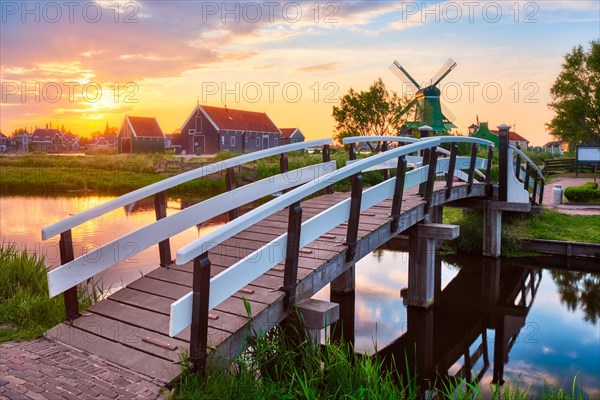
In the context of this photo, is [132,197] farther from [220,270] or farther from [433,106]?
[433,106]

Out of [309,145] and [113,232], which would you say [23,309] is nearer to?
[309,145]

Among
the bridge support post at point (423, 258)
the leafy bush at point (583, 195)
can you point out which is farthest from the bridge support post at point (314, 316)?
the leafy bush at point (583, 195)

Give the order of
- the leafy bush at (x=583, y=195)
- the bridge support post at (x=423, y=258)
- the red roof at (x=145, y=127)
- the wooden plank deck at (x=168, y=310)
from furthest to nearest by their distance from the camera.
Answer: the red roof at (x=145, y=127) < the leafy bush at (x=583, y=195) < the bridge support post at (x=423, y=258) < the wooden plank deck at (x=168, y=310)

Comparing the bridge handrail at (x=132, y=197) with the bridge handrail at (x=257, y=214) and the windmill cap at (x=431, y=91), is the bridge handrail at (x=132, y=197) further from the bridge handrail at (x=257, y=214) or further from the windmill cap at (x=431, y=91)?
the windmill cap at (x=431, y=91)

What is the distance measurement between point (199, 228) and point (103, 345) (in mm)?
11829

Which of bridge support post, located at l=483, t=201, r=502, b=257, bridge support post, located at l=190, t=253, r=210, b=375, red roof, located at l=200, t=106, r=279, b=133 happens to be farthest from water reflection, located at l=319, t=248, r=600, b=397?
red roof, located at l=200, t=106, r=279, b=133

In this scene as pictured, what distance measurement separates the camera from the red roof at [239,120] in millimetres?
49125

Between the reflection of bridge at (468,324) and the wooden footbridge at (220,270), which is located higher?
the wooden footbridge at (220,270)

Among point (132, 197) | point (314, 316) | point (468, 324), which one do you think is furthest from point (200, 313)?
point (468, 324)

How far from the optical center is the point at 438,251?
44.2 feet

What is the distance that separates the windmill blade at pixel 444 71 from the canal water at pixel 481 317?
28.0 m

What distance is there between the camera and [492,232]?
1289cm

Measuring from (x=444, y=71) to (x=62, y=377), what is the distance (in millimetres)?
39240

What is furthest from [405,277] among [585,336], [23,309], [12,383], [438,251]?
[12,383]
